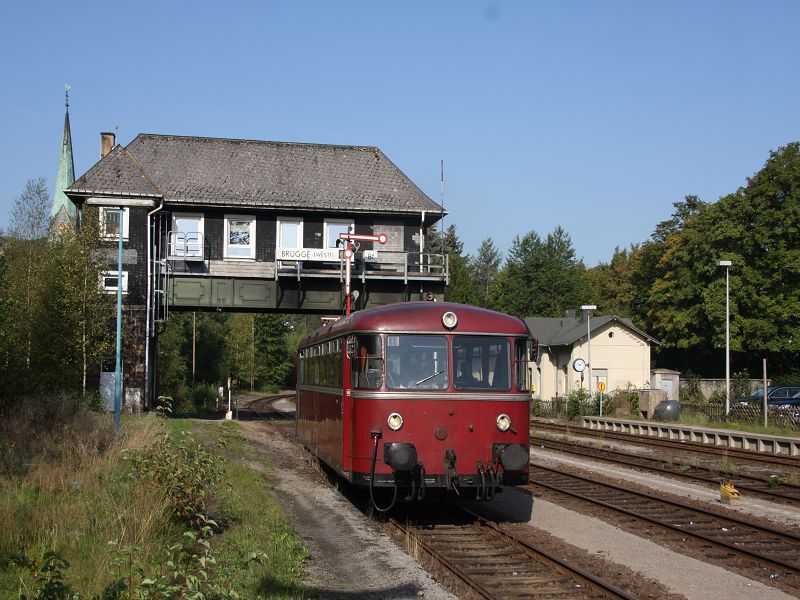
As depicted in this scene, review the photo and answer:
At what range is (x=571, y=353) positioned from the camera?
5359 cm

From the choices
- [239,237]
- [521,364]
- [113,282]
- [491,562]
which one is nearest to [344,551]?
[491,562]

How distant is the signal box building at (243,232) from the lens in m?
32.0

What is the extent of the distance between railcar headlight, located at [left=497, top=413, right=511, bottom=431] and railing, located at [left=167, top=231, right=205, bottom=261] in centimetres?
2273

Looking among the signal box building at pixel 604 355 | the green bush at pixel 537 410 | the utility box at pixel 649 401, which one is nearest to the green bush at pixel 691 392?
the signal box building at pixel 604 355

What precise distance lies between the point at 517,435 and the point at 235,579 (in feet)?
17.7

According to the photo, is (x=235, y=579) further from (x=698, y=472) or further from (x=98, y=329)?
Answer: (x=98, y=329)

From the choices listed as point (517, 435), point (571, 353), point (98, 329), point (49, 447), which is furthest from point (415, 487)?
point (571, 353)

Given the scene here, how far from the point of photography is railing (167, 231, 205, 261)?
33188 millimetres

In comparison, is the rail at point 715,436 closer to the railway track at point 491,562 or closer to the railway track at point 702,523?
the railway track at point 702,523

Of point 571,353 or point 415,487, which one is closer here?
point 415,487

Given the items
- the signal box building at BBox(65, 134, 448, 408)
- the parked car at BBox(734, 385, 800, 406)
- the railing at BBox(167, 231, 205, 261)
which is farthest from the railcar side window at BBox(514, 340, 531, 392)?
the parked car at BBox(734, 385, 800, 406)

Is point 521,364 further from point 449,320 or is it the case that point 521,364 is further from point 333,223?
point 333,223

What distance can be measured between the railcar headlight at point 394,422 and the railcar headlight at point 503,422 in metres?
1.39

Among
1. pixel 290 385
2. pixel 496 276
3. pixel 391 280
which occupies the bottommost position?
pixel 290 385
